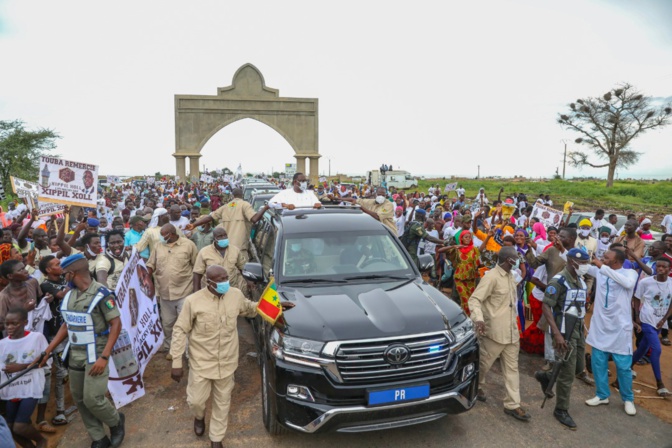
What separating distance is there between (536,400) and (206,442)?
143 inches

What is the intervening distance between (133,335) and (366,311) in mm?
2456

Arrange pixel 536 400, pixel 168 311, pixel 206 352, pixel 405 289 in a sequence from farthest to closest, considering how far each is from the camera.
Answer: pixel 168 311 → pixel 536 400 → pixel 405 289 → pixel 206 352

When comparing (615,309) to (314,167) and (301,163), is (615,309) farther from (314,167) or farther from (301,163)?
(301,163)

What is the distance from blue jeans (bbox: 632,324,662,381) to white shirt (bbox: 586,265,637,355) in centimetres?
98

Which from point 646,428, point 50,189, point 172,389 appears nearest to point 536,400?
point 646,428

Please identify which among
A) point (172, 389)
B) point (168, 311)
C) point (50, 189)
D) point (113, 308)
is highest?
point (50, 189)

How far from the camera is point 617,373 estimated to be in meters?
4.82

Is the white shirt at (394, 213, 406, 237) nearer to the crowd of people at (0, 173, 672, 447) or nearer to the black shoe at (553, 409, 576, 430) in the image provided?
the crowd of people at (0, 173, 672, 447)

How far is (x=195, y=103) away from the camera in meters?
36.4

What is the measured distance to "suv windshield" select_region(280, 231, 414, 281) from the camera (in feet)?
15.5

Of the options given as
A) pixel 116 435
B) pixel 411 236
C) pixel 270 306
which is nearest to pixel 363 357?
pixel 270 306

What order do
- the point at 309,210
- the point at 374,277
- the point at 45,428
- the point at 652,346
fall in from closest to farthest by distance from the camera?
the point at 45,428 → the point at 374,277 → the point at 652,346 → the point at 309,210

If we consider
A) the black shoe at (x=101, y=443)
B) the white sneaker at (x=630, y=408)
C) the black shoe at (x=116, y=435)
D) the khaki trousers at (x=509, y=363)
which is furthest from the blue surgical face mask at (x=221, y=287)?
the white sneaker at (x=630, y=408)

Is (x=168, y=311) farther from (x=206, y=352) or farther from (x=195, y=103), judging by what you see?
(x=195, y=103)
